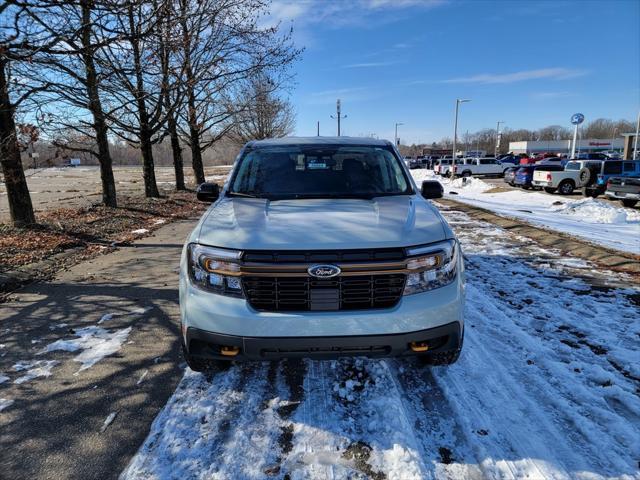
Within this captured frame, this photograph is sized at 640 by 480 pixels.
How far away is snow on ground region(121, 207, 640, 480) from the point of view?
2279 millimetres

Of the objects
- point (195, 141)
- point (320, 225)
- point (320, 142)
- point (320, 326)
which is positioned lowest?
point (320, 326)

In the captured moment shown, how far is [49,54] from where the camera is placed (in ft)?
23.2

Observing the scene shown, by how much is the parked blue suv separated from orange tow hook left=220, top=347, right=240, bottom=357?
818 inches

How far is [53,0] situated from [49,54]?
1.26 meters

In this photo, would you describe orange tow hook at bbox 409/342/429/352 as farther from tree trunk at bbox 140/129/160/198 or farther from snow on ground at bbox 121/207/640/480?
tree trunk at bbox 140/129/160/198

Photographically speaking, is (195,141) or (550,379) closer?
(550,379)

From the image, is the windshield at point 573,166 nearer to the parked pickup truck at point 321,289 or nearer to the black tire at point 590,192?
the black tire at point 590,192

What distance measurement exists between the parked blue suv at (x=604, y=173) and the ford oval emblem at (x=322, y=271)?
20.4 m

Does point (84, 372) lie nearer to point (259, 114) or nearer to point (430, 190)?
point (430, 190)

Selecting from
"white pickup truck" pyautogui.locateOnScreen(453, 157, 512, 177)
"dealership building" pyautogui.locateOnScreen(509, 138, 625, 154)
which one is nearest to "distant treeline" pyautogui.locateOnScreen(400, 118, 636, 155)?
"dealership building" pyautogui.locateOnScreen(509, 138, 625, 154)

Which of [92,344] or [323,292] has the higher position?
[323,292]

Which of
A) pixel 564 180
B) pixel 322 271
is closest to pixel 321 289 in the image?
pixel 322 271

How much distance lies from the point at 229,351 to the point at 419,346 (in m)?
1.20

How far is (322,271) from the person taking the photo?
2.49 metres
